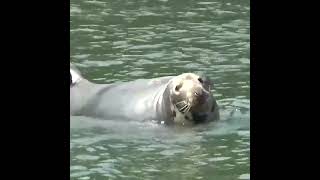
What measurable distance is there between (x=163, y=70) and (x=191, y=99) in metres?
2.61

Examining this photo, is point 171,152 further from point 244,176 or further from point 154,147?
point 244,176

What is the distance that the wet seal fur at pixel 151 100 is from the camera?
9062mm

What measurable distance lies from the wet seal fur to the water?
0.19 m

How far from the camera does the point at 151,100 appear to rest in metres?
9.66

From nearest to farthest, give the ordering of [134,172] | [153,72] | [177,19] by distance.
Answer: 1. [134,172]
2. [153,72]
3. [177,19]

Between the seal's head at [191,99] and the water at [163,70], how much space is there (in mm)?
172

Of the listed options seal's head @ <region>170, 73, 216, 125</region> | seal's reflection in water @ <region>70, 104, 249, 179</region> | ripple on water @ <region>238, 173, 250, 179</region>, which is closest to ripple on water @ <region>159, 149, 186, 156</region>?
seal's reflection in water @ <region>70, 104, 249, 179</region>

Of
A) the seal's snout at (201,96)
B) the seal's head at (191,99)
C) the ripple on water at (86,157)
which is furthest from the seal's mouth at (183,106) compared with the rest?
the ripple on water at (86,157)
